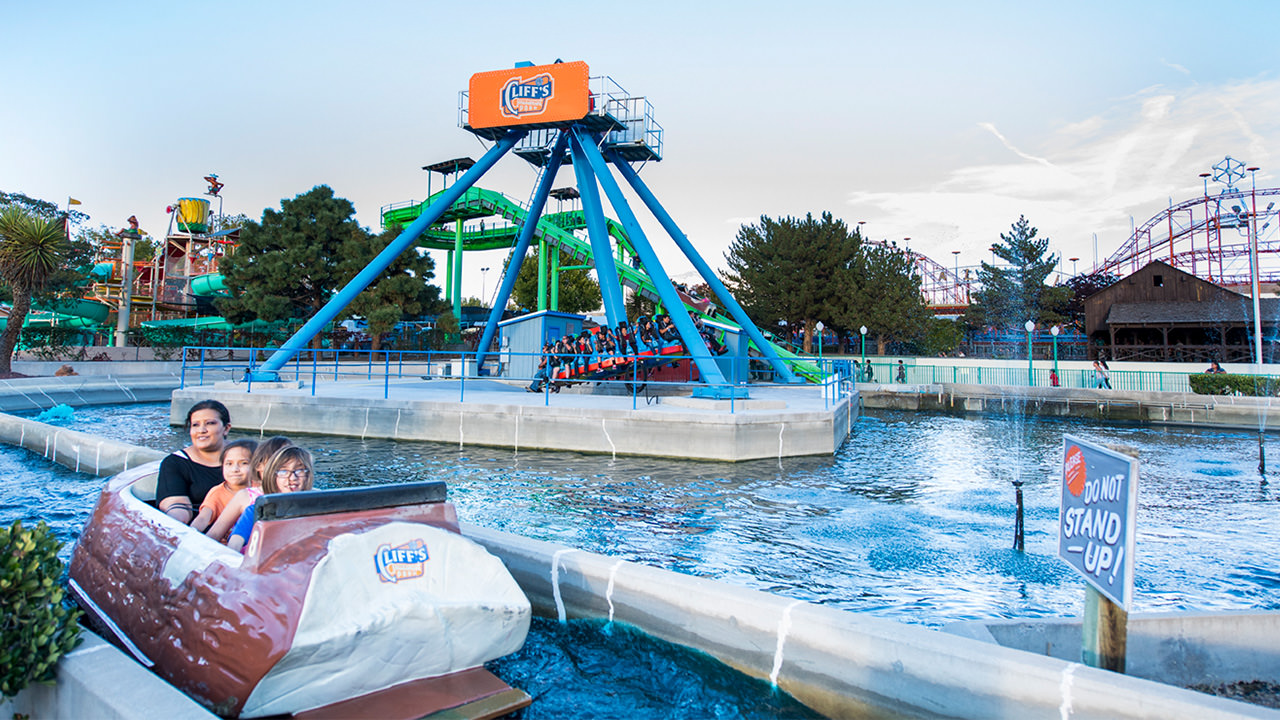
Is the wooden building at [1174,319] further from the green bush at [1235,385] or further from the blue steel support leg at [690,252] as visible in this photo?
the blue steel support leg at [690,252]

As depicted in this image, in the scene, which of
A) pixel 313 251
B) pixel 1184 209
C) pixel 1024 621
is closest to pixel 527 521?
pixel 1024 621

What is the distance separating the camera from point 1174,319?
3534 centimetres

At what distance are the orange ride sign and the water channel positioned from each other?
9.70 m

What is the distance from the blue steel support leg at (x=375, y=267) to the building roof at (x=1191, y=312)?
34787 mm

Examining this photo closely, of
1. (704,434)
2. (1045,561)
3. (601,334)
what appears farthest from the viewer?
(601,334)

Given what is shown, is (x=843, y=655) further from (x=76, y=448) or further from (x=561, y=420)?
(x=76, y=448)

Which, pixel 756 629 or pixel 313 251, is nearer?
pixel 756 629

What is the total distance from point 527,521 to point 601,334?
1006 cm

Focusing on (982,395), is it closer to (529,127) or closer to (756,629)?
(529,127)

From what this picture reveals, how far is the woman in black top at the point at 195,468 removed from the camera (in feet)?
14.3

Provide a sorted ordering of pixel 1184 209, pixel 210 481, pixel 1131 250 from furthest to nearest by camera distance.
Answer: pixel 1131 250
pixel 1184 209
pixel 210 481

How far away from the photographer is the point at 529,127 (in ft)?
63.0

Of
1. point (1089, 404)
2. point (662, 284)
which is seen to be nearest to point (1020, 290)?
point (1089, 404)

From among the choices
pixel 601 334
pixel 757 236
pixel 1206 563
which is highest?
pixel 757 236
